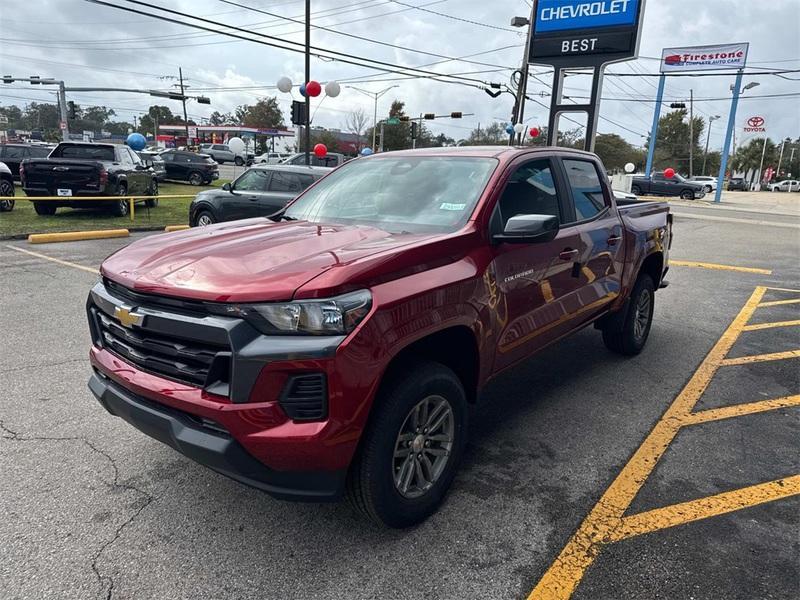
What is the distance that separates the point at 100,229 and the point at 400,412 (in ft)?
37.2

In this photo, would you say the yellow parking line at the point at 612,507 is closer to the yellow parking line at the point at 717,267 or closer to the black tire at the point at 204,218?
the yellow parking line at the point at 717,267

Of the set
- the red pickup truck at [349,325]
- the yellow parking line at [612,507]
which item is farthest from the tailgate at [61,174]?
the yellow parking line at [612,507]

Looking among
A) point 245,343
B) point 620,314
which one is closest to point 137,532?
point 245,343

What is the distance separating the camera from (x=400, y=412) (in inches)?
94.9

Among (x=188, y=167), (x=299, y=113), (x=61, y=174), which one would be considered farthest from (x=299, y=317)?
(x=188, y=167)

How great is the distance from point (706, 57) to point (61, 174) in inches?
1613

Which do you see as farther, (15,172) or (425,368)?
(15,172)

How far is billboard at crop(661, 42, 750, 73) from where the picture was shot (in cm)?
3666

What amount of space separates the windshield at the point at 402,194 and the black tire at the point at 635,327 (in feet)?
7.91

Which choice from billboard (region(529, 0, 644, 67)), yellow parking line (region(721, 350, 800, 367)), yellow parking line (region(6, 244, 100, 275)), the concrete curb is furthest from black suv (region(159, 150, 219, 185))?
yellow parking line (region(721, 350, 800, 367))

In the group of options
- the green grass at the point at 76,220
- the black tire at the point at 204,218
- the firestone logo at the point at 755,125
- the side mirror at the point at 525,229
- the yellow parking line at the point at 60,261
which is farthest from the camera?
the firestone logo at the point at 755,125

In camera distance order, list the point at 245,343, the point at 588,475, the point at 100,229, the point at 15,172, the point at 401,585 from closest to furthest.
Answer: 1. the point at 245,343
2. the point at 401,585
3. the point at 588,475
4. the point at 100,229
5. the point at 15,172

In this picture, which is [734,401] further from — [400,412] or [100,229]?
[100,229]

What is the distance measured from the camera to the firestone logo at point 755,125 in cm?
5431
